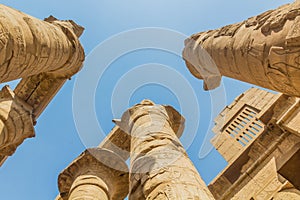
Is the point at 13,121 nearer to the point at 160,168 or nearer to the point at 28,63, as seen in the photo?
the point at 28,63

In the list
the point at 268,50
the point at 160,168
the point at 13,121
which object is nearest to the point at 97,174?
the point at 13,121

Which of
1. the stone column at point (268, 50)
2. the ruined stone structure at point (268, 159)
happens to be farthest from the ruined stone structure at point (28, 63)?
the ruined stone structure at point (268, 159)

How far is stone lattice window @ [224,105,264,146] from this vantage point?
11211mm

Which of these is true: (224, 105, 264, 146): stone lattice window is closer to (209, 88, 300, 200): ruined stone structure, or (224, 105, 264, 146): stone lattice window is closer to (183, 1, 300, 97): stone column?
(209, 88, 300, 200): ruined stone structure

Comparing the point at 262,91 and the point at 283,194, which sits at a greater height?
the point at 262,91

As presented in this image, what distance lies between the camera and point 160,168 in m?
4.28

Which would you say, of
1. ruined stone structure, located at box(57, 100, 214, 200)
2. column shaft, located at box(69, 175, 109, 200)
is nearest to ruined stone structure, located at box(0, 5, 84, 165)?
column shaft, located at box(69, 175, 109, 200)

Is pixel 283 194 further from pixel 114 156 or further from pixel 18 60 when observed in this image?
pixel 18 60

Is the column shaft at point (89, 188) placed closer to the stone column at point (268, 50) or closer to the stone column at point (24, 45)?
the stone column at point (24, 45)

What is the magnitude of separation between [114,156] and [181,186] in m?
5.84

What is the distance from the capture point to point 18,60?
4203 millimetres

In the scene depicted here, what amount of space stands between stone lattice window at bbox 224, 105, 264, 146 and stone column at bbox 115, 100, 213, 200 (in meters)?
5.55

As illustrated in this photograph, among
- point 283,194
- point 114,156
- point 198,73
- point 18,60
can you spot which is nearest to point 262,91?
point 198,73

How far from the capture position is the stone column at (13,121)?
23.3ft
